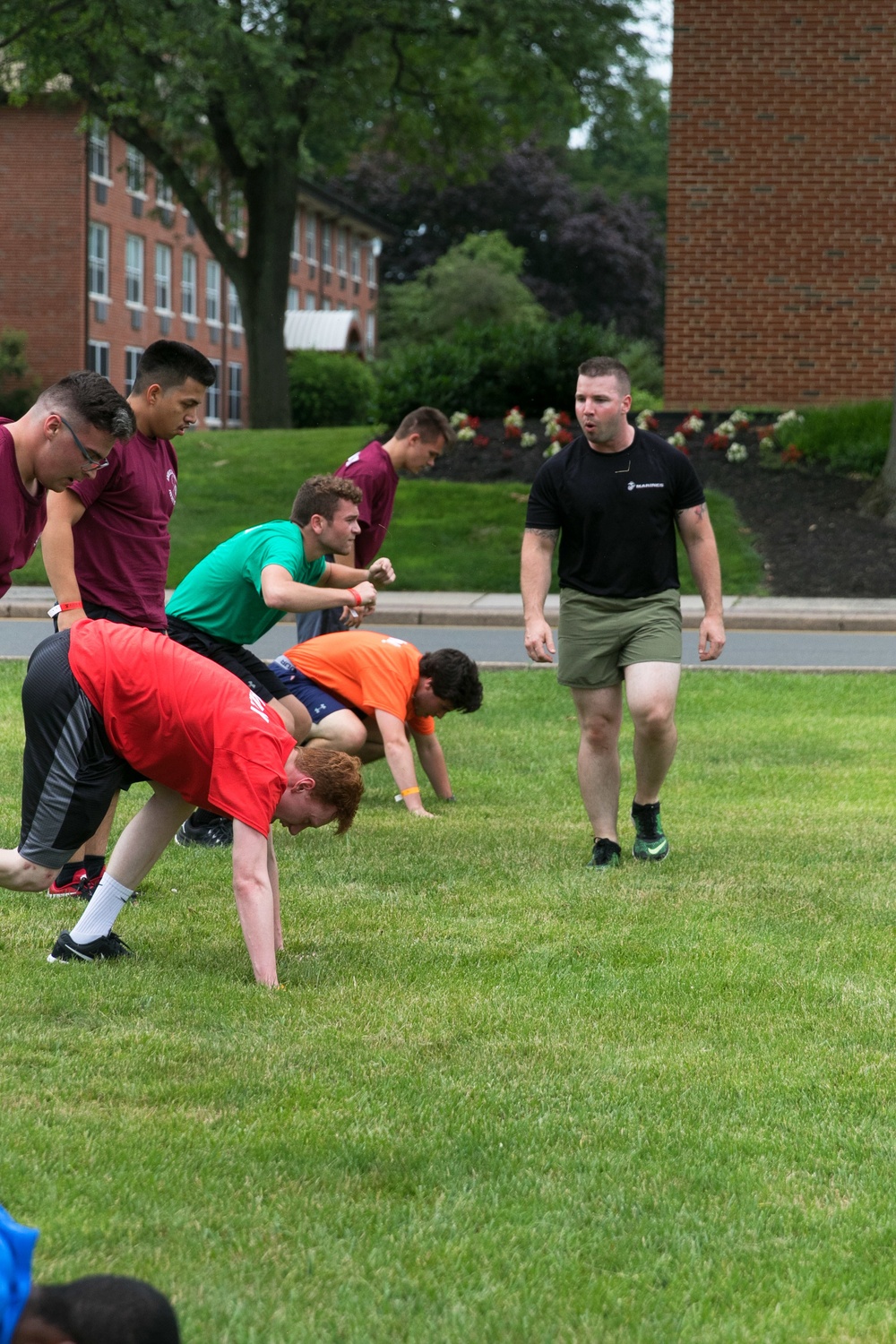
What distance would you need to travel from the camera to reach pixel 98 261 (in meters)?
50.4

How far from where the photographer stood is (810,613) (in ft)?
53.8

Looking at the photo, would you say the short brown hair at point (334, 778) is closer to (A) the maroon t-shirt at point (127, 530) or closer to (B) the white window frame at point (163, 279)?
(A) the maroon t-shirt at point (127, 530)

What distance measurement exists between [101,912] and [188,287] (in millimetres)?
56386

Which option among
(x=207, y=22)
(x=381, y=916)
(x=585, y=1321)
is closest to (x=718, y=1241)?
(x=585, y=1321)

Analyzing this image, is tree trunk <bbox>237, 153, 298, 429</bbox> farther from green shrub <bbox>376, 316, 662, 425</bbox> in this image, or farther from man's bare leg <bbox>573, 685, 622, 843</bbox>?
man's bare leg <bbox>573, 685, 622, 843</bbox>

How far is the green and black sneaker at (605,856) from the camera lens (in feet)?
22.9

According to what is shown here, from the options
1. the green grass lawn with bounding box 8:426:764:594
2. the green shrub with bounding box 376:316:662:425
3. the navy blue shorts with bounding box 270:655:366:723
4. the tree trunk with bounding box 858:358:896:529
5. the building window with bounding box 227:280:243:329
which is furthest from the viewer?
the building window with bounding box 227:280:243:329

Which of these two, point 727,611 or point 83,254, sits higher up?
point 83,254

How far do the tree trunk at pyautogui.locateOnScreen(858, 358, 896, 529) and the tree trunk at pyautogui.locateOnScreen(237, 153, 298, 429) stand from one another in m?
15.2

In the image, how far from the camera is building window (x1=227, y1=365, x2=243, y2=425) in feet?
208

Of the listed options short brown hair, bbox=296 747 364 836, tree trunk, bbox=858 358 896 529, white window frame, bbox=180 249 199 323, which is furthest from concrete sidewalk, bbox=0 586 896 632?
white window frame, bbox=180 249 199 323

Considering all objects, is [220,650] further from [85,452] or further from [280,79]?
[280,79]

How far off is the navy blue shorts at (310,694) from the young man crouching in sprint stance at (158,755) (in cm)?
296

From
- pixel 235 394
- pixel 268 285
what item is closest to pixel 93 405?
pixel 268 285
